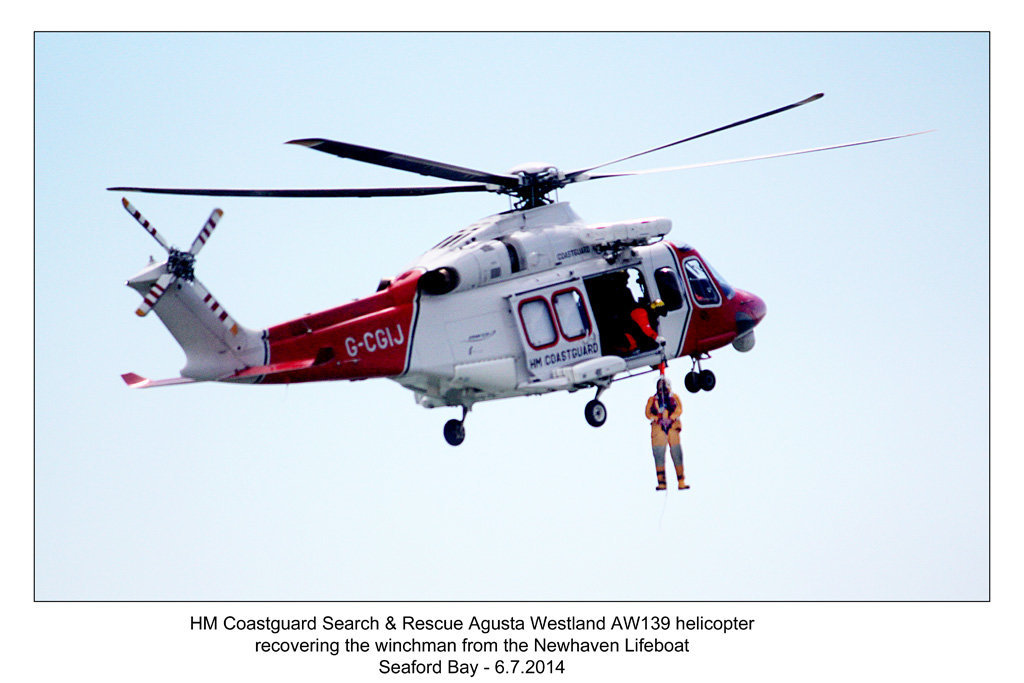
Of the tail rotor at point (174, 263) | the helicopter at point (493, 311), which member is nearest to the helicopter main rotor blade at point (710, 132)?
the helicopter at point (493, 311)

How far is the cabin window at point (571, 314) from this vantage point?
25.2 metres

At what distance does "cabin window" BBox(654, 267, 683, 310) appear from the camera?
27.0 metres

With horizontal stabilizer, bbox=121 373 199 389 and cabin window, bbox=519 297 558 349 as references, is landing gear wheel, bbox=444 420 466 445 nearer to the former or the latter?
cabin window, bbox=519 297 558 349

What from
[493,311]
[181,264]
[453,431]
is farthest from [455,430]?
[181,264]

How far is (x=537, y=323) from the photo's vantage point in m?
24.8

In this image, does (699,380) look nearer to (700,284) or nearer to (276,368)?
(700,284)

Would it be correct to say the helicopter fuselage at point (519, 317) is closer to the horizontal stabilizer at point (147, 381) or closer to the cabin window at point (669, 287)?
the cabin window at point (669, 287)

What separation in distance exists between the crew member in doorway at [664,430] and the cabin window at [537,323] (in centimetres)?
216

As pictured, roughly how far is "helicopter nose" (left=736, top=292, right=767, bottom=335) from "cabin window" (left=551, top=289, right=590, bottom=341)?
427cm

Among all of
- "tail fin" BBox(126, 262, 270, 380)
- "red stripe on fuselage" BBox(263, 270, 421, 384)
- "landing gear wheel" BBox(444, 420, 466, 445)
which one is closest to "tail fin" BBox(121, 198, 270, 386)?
"tail fin" BBox(126, 262, 270, 380)

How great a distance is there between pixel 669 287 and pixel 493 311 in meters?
4.27

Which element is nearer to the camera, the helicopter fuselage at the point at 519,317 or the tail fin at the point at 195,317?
the tail fin at the point at 195,317

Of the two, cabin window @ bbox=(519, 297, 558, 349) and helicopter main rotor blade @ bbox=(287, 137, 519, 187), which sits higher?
helicopter main rotor blade @ bbox=(287, 137, 519, 187)
